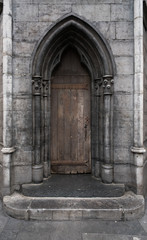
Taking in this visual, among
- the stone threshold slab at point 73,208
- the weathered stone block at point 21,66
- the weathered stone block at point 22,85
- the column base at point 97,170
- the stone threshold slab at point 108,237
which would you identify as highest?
the weathered stone block at point 21,66

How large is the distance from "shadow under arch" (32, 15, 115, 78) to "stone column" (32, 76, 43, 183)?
28cm

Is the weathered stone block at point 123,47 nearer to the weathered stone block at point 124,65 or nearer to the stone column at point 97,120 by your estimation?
the weathered stone block at point 124,65

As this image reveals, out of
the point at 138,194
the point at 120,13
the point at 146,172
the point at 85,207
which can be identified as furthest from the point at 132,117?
the point at 120,13

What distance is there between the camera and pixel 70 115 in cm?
414

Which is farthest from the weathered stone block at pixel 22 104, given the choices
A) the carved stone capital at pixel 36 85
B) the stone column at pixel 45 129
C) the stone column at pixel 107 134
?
the stone column at pixel 107 134

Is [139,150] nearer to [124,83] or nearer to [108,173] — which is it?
[108,173]

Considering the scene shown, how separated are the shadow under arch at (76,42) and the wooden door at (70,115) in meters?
0.37

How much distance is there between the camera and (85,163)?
418 centimetres

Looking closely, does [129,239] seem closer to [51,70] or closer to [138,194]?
[138,194]

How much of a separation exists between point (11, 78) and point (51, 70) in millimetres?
1001

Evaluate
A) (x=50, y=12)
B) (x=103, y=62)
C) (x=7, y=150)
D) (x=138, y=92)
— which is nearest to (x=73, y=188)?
(x=7, y=150)

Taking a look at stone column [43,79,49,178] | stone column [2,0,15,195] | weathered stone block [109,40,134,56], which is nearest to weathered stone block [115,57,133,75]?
weathered stone block [109,40,134,56]

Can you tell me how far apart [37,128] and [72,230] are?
2144mm

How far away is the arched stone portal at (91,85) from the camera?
3574 millimetres
